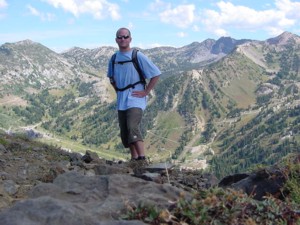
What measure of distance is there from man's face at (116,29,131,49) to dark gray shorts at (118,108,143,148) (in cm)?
191

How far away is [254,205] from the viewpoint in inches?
187

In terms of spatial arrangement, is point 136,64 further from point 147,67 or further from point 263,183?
point 263,183

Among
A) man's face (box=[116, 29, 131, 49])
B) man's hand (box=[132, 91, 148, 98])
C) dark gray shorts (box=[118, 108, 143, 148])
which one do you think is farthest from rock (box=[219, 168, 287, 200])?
man's face (box=[116, 29, 131, 49])

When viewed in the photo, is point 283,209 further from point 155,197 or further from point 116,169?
point 116,169

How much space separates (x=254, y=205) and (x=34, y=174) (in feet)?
23.9

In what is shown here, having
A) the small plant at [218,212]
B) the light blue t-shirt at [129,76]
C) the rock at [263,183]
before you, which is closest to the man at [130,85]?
the light blue t-shirt at [129,76]

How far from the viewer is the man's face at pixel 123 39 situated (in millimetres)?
11749

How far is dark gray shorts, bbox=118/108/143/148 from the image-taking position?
12.2 m

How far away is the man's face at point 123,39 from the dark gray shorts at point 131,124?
191cm

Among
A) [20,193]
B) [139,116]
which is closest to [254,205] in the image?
[20,193]

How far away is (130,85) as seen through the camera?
39.4ft

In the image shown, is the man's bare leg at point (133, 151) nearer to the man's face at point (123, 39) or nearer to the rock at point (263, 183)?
the man's face at point (123, 39)

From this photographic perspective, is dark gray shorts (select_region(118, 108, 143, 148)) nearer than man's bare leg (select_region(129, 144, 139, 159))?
Yes

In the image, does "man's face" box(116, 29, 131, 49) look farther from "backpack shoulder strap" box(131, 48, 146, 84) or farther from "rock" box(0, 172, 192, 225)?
"rock" box(0, 172, 192, 225)
